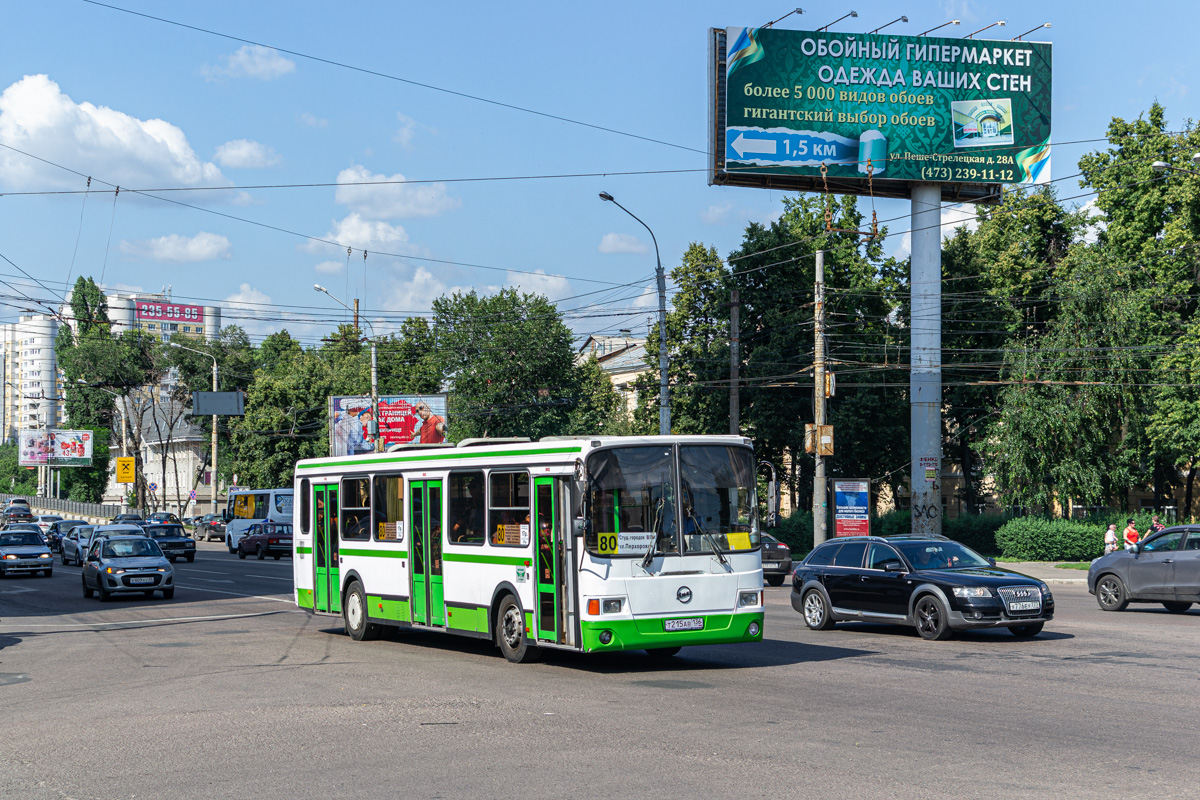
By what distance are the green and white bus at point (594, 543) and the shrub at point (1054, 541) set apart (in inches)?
1105

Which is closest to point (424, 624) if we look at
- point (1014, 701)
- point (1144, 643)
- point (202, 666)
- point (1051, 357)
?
point (202, 666)

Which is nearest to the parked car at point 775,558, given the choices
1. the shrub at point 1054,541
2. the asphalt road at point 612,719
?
the asphalt road at point 612,719

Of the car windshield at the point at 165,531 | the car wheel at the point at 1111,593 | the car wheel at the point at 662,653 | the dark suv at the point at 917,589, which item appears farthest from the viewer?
the car windshield at the point at 165,531

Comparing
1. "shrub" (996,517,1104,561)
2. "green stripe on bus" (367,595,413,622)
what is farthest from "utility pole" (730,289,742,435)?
"green stripe on bus" (367,595,413,622)

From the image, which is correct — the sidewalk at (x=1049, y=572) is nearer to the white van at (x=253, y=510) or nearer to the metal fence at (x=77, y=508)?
the white van at (x=253, y=510)

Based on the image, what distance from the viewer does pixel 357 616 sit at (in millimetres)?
18188

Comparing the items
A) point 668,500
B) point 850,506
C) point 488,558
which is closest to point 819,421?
point 850,506

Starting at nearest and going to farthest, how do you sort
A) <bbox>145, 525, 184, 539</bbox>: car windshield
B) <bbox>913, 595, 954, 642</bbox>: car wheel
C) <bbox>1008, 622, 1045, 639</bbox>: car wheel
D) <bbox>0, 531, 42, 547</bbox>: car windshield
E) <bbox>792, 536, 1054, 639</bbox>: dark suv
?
<bbox>792, 536, 1054, 639</bbox>: dark suv → <bbox>913, 595, 954, 642</bbox>: car wheel → <bbox>1008, 622, 1045, 639</bbox>: car wheel → <bbox>0, 531, 42, 547</bbox>: car windshield → <bbox>145, 525, 184, 539</bbox>: car windshield

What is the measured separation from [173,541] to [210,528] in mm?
29739

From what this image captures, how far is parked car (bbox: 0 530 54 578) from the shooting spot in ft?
128

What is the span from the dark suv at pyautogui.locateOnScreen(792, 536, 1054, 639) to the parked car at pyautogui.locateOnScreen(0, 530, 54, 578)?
29.9 metres

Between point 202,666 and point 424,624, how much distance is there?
2.92 metres

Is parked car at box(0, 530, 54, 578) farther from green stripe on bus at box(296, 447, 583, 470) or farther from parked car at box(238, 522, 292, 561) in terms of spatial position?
green stripe on bus at box(296, 447, 583, 470)

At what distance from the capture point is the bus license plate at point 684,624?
13.5 metres
